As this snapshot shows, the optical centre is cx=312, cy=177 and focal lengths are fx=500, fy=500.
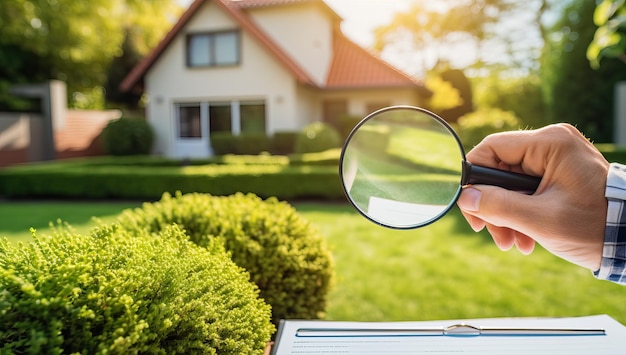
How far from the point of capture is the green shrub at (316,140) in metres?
17.4

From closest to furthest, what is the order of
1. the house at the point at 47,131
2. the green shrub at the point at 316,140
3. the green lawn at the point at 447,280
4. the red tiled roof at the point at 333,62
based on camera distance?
the green lawn at the point at 447,280, the green shrub at the point at 316,140, the house at the point at 47,131, the red tiled roof at the point at 333,62

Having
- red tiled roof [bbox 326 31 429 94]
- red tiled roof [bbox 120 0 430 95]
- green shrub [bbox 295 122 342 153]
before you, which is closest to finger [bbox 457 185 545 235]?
green shrub [bbox 295 122 342 153]

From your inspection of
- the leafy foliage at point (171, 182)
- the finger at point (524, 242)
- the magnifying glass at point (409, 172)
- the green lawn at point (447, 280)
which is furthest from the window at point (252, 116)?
the finger at point (524, 242)

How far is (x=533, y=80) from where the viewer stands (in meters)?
30.0

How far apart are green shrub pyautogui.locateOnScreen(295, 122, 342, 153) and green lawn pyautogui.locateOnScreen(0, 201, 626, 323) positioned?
9.52m

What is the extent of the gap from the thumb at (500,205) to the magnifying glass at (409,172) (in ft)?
0.11

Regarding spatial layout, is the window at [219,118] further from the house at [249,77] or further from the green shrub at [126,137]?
the green shrub at [126,137]

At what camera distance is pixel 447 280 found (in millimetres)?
5535

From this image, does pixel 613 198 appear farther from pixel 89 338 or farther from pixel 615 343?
pixel 89 338

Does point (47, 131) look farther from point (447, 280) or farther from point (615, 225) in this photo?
point (615, 225)

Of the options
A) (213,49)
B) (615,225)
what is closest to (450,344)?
(615,225)

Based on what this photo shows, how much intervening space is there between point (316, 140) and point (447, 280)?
12256mm

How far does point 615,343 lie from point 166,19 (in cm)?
3249

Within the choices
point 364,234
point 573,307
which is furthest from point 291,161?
point 573,307
